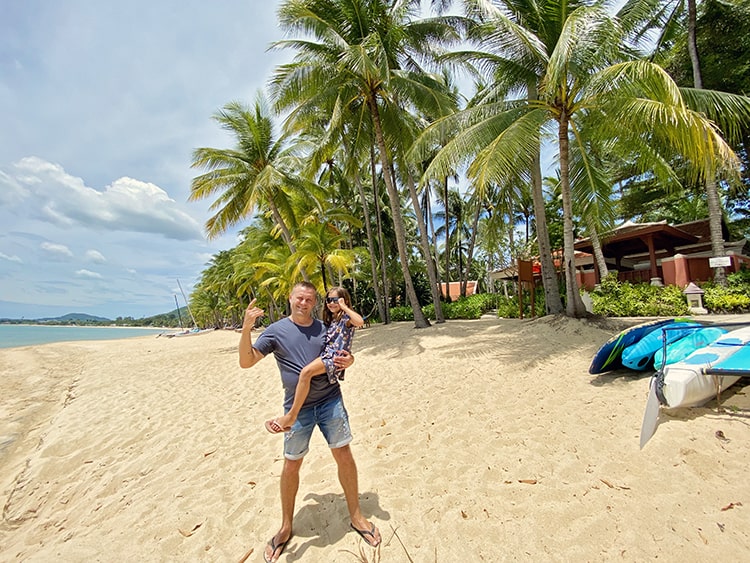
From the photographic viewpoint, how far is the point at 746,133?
1330 cm

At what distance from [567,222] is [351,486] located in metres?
8.15

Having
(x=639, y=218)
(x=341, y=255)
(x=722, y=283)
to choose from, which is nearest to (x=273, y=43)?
(x=341, y=255)

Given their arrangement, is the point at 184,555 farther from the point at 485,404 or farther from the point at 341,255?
the point at 341,255

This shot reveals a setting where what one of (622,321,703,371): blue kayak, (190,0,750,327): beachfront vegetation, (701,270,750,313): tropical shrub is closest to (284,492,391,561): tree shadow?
(622,321,703,371): blue kayak

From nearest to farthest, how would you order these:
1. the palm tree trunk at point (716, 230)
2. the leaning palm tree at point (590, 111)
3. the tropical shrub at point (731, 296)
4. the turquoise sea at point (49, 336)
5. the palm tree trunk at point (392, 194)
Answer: the leaning palm tree at point (590, 111) → the tropical shrub at point (731, 296) → the palm tree trunk at point (716, 230) → the palm tree trunk at point (392, 194) → the turquoise sea at point (49, 336)

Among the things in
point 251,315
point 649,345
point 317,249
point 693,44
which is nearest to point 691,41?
point 693,44

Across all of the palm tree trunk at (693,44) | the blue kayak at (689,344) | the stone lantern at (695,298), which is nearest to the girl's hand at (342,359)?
the blue kayak at (689,344)

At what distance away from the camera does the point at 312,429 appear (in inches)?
94.0

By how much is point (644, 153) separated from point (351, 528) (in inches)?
396

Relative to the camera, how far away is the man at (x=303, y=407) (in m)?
2.39

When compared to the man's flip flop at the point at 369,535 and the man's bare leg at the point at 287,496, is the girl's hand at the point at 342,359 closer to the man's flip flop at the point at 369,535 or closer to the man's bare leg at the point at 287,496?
the man's bare leg at the point at 287,496

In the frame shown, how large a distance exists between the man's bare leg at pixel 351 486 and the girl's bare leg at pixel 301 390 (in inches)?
15.9

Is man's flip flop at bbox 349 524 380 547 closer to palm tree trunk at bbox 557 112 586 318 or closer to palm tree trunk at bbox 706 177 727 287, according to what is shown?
palm tree trunk at bbox 557 112 586 318

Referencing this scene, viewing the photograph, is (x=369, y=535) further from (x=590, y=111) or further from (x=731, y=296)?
(x=731, y=296)
